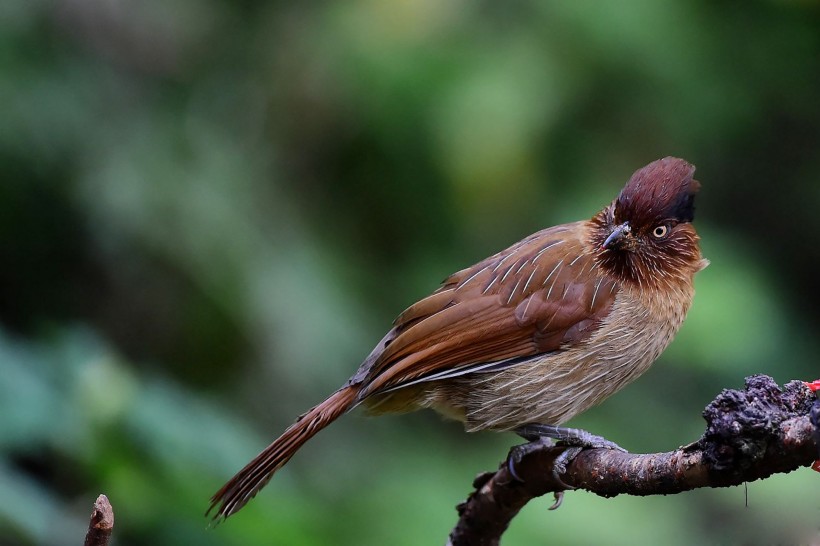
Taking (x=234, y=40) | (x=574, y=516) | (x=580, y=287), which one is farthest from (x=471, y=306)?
(x=234, y=40)

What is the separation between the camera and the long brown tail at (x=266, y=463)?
11.0 feet

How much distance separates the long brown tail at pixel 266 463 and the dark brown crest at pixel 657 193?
1.19 metres

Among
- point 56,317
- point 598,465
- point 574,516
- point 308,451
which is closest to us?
point 598,465

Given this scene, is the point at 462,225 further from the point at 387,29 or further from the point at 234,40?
the point at 234,40

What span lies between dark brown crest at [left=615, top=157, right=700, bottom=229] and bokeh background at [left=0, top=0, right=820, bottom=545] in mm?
1401

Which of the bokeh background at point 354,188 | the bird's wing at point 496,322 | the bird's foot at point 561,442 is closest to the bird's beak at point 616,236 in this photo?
the bird's wing at point 496,322

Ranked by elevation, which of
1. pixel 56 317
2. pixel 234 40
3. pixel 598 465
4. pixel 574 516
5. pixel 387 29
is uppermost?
pixel 234 40

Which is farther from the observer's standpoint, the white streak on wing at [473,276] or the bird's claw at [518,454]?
the white streak on wing at [473,276]

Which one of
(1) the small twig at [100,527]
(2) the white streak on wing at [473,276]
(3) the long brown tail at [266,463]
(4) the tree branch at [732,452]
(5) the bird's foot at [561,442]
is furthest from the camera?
(2) the white streak on wing at [473,276]

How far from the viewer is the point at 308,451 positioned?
5.56m

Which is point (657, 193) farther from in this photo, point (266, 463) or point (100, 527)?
point (100, 527)

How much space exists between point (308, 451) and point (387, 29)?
2.12 m

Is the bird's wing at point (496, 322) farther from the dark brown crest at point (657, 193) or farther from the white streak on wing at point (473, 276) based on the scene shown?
the dark brown crest at point (657, 193)

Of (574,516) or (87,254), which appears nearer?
(574,516)
